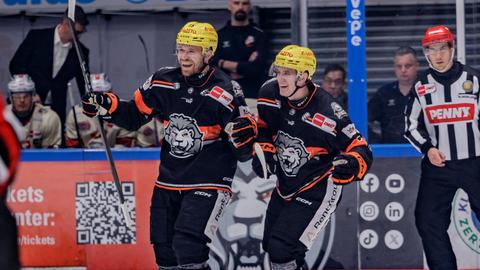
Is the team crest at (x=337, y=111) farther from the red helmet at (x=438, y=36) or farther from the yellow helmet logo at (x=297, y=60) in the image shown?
the red helmet at (x=438, y=36)

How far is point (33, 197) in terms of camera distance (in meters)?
9.39

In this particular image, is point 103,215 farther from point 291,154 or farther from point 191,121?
point 291,154

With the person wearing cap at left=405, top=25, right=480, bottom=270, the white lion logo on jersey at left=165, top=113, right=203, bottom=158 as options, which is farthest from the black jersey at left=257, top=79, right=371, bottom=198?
the person wearing cap at left=405, top=25, right=480, bottom=270

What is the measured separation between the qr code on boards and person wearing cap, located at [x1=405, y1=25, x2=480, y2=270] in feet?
7.24

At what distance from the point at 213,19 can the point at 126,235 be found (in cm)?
220

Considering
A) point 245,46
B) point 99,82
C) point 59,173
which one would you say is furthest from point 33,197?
point 245,46

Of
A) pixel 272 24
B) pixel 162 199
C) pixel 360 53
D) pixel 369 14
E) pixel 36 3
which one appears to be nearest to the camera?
pixel 162 199

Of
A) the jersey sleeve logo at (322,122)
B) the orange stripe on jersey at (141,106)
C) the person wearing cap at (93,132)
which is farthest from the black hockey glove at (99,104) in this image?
the person wearing cap at (93,132)

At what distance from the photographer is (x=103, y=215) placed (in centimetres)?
929

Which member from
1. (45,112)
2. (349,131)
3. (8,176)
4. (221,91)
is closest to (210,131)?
(221,91)

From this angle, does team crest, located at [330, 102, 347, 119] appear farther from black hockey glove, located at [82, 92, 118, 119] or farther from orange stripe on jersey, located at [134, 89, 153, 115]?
black hockey glove, located at [82, 92, 118, 119]

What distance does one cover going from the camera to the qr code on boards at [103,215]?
365 inches

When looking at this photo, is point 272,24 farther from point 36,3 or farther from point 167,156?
point 167,156

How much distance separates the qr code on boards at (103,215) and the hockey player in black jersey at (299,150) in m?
1.84
